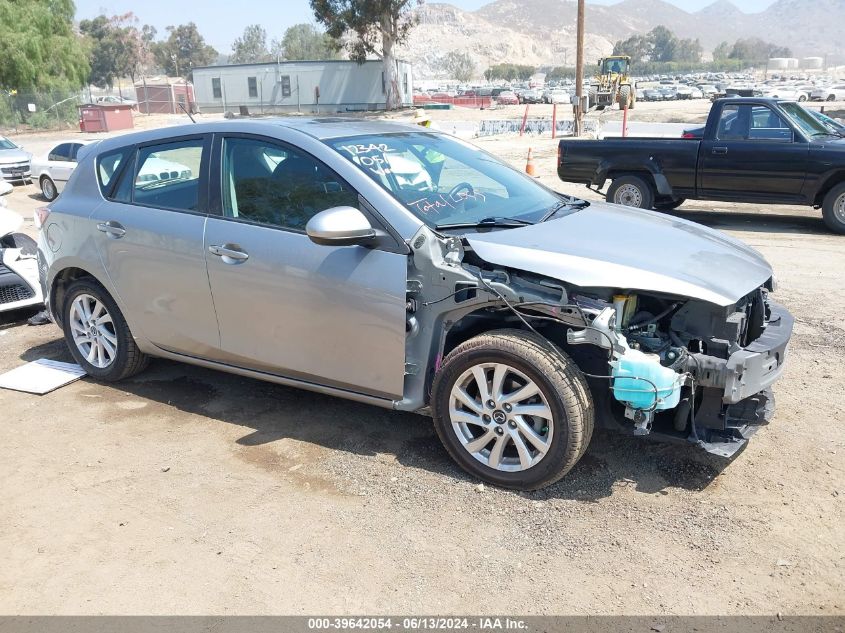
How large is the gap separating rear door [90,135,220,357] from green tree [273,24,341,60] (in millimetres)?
135159

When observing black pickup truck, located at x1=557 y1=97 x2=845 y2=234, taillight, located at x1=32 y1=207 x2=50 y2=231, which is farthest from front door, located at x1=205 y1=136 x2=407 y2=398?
black pickup truck, located at x1=557 y1=97 x2=845 y2=234

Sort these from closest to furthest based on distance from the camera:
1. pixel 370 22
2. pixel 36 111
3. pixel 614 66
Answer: pixel 36 111 → pixel 614 66 → pixel 370 22

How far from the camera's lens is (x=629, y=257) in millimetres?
3775

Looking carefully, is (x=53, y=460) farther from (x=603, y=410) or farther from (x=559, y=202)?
(x=559, y=202)

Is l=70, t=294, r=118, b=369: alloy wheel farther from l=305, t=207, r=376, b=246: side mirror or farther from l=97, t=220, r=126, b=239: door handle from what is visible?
l=305, t=207, r=376, b=246: side mirror

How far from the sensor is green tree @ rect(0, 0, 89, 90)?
41.1m

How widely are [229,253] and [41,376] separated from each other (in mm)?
2286

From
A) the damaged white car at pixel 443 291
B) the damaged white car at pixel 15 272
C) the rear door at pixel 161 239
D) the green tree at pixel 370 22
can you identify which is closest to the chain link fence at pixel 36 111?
the green tree at pixel 370 22

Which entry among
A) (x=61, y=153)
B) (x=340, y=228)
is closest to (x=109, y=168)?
(x=340, y=228)

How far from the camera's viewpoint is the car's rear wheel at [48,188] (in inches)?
688

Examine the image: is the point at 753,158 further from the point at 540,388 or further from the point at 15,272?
the point at 15,272

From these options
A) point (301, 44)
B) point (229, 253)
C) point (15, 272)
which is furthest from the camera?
point (301, 44)

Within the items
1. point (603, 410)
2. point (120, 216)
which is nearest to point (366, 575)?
point (603, 410)

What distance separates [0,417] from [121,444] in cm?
112
